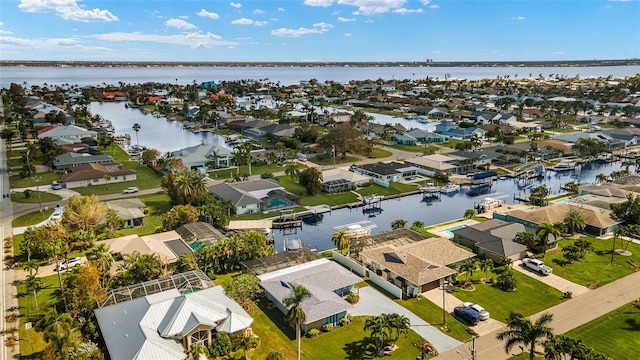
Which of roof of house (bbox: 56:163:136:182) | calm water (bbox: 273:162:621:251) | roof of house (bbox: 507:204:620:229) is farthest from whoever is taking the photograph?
roof of house (bbox: 56:163:136:182)

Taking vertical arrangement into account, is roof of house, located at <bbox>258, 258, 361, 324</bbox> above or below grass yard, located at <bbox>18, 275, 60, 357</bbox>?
above

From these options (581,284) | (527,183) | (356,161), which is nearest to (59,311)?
(581,284)

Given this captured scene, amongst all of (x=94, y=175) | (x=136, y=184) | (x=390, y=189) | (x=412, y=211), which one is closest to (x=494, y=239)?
(x=412, y=211)

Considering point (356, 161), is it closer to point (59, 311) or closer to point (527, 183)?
point (527, 183)

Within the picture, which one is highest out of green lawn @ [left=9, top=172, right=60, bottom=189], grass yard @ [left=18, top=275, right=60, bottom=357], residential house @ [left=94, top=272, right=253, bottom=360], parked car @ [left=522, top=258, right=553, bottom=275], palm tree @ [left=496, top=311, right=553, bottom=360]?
palm tree @ [left=496, top=311, right=553, bottom=360]

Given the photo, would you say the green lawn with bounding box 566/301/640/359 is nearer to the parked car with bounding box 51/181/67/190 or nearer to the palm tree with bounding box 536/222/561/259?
the palm tree with bounding box 536/222/561/259

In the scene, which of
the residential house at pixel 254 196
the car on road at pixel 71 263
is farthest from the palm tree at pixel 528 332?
the residential house at pixel 254 196

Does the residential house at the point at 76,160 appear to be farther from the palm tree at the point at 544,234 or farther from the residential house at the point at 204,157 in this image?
the palm tree at the point at 544,234

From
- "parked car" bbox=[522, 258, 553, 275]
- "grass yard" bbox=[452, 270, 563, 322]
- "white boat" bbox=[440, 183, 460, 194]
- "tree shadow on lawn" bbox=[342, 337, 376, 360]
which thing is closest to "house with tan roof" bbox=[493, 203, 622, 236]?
"parked car" bbox=[522, 258, 553, 275]
